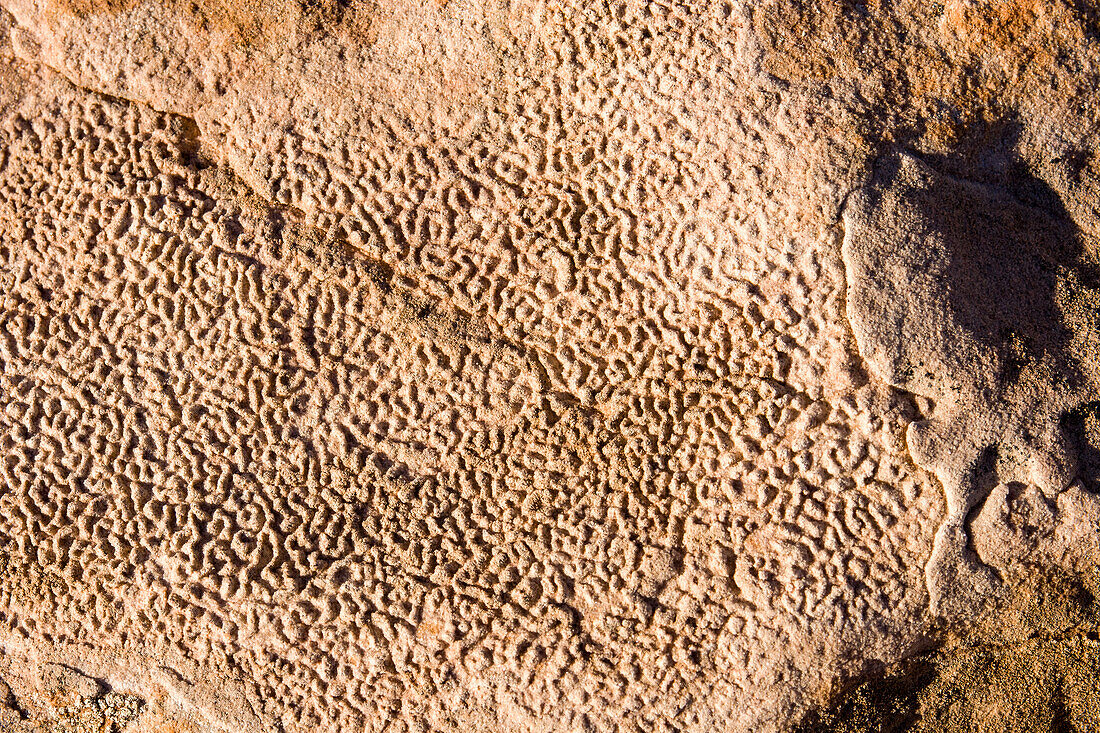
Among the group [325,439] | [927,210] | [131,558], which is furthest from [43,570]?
[927,210]

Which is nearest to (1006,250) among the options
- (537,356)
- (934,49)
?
(934,49)

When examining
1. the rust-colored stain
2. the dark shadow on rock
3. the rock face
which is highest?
the rust-colored stain

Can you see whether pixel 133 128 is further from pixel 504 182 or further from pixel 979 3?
pixel 979 3

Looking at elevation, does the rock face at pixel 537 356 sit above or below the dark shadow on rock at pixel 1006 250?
below

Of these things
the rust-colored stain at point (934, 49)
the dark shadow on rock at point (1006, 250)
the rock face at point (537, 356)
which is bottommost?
the rock face at point (537, 356)

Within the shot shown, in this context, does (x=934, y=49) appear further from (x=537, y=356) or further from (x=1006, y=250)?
(x=537, y=356)

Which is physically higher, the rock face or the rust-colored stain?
the rust-colored stain

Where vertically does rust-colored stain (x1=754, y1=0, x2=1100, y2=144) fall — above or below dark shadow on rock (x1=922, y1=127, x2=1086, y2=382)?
above

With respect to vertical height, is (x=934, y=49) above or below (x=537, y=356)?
above
